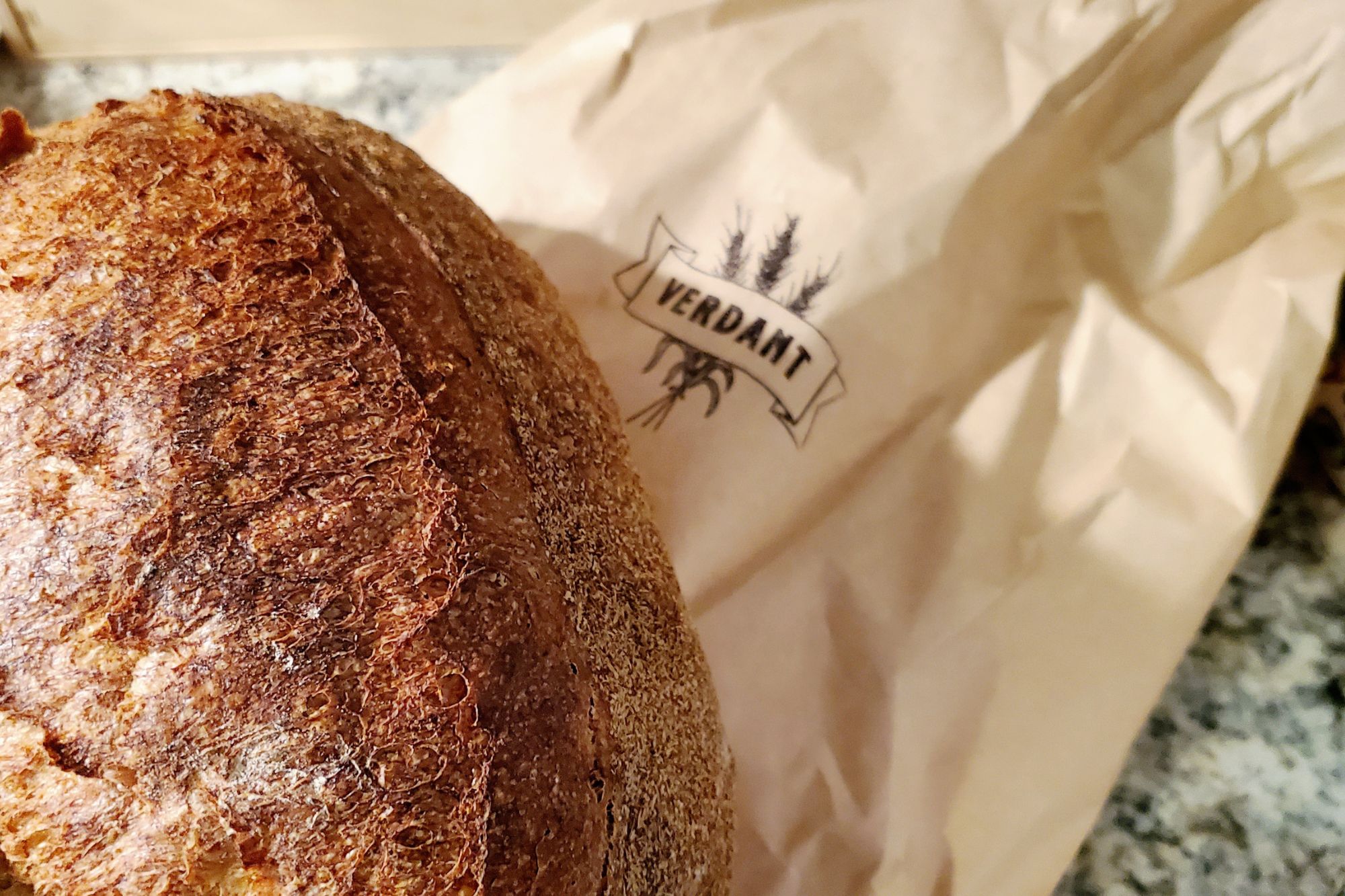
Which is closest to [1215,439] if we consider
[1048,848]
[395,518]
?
[1048,848]

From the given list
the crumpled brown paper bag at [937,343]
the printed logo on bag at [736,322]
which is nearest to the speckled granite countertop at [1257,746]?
the crumpled brown paper bag at [937,343]

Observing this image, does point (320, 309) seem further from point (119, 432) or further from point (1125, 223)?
point (1125, 223)

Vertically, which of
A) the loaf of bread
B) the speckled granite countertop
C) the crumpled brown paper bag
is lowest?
the speckled granite countertop

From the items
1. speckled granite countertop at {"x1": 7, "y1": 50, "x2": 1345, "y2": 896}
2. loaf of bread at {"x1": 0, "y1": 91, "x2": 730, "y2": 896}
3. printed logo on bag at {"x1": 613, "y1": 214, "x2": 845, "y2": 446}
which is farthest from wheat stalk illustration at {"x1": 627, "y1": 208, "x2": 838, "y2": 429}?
speckled granite countertop at {"x1": 7, "y1": 50, "x2": 1345, "y2": 896}

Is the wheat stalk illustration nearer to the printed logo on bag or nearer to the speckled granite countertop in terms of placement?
the printed logo on bag

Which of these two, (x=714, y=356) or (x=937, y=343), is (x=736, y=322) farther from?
(x=937, y=343)

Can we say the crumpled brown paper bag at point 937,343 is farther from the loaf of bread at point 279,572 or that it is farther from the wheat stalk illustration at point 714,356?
the loaf of bread at point 279,572

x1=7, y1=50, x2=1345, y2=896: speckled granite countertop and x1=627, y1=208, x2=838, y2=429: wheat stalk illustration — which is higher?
x1=627, y1=208, x2=838, y2=429: wheat stalk illustration
